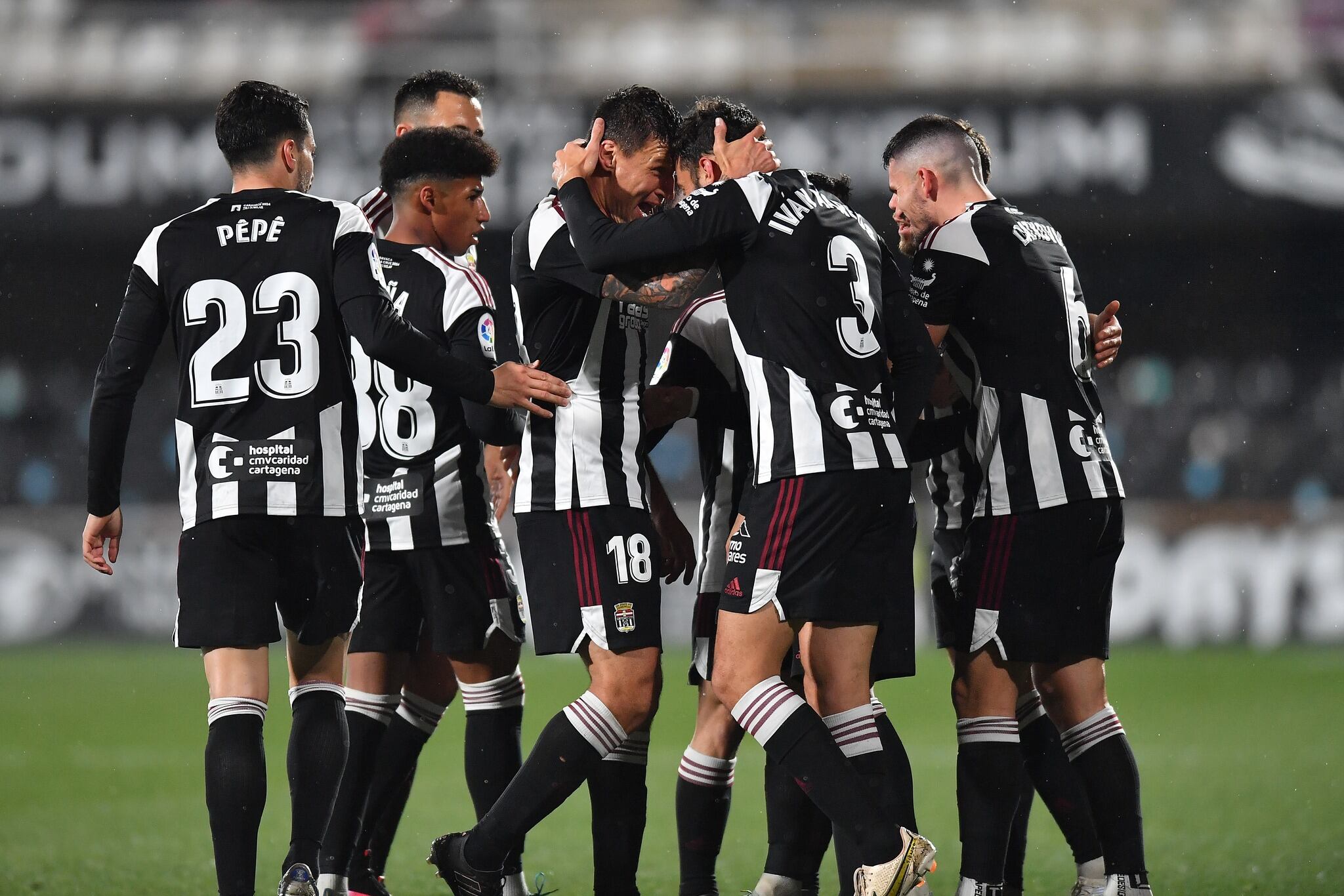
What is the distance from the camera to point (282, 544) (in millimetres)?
3770

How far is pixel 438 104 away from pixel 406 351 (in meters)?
1.68

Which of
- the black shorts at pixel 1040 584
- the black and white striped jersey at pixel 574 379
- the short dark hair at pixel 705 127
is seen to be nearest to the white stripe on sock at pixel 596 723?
the black and white striped jersey at pixel 574 379

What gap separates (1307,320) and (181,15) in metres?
15.5

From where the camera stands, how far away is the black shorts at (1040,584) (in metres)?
3.94

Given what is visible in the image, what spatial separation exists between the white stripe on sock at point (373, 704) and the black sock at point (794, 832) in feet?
3.98

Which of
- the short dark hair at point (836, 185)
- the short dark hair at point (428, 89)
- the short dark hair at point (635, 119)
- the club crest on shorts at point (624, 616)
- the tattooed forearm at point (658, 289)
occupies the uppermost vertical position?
the short dark hair at point (428, 89)

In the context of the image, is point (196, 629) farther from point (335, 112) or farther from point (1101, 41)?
point (1101, 41)

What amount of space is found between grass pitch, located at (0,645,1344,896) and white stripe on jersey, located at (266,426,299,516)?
169 centimetres

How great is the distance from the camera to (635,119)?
12.9 feet

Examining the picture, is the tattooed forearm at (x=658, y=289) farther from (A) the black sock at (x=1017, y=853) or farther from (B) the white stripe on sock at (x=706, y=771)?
(A) the black sock at (x=1017, y=853)

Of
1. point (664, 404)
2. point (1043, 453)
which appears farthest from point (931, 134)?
point (664, 404)

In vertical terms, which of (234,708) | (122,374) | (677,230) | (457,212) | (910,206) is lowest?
(234,708)

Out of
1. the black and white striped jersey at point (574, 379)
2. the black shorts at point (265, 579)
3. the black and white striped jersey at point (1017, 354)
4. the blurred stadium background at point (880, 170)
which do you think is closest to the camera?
the black shorts at point (265, 579)

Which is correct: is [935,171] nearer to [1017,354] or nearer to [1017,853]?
[1017,354]
